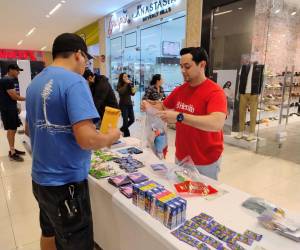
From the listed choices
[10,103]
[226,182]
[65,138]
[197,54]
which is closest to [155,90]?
[226,182]

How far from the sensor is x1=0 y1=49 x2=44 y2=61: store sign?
18853 millimetres

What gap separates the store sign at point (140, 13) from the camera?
19.9 feet

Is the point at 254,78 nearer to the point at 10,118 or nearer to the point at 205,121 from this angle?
the point at 205,121

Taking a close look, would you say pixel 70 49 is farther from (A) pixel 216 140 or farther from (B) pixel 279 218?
(B) pixel 279 218

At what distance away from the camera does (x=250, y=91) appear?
5195mm

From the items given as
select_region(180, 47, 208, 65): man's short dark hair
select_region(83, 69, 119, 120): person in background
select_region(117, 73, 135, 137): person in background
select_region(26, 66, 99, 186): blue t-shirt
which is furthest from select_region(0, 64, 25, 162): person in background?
select_region(180, 47, 208, 65): man's short dark hair

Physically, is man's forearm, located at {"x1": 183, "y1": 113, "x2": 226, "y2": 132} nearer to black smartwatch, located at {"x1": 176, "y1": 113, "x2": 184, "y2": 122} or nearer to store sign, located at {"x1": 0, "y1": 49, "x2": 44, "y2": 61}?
black smartwatch, located at {"x1": 176, "y1": 113, "x2": 184, "y2": 122}

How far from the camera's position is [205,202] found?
1281 millimetres

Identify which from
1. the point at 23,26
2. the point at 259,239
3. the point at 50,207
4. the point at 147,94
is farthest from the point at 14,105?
the point at 23,26

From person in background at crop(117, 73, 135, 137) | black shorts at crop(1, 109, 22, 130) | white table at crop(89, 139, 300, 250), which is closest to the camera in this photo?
white table at crop(89, 139, 300, 250)

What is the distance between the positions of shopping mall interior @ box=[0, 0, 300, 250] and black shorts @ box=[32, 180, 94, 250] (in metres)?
0.04

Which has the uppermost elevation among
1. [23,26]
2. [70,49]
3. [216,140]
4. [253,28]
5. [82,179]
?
[23,26]

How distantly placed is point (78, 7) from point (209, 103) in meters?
7.80

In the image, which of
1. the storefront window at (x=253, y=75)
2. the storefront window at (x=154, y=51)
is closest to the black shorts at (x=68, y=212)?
the storefront window at (x=253, y=75)
